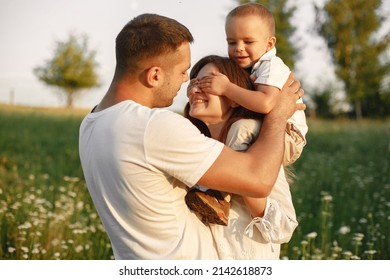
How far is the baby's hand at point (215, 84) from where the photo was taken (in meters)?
2.90

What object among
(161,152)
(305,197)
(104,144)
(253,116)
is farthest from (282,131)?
(305,197)

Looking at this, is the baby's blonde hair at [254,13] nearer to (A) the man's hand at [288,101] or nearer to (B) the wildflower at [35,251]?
(A) the man's hand at [288,101]

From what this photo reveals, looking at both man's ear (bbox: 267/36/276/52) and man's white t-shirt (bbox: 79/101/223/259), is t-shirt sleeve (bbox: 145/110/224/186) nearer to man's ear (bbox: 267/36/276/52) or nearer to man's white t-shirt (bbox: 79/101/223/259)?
man's white t-shirt (bbox: 79/101/223/259)

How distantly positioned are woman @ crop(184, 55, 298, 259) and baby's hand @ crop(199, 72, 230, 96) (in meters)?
0.03

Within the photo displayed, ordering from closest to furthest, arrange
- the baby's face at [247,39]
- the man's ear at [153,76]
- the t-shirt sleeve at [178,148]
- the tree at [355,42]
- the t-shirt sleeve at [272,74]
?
the t-shirt sleeve at [178,148]
the man's ear at [153,76]
the t-shirt sleeve at [272,74]
the baby's face at [247,39]
the tree at [355,42]

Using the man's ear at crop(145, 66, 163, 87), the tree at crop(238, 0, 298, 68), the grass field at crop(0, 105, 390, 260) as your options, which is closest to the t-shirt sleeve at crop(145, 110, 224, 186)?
the man's ear at crop(145, 66, 163, 87)

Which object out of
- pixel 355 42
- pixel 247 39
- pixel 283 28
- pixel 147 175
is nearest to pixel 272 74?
pixel 247 39

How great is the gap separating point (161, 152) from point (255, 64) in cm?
92

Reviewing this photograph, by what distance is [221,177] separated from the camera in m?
2.60

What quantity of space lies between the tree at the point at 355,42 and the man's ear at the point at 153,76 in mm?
23525

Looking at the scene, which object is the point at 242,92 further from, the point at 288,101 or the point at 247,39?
the point at 247,39

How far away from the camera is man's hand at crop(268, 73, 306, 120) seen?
9.37ft

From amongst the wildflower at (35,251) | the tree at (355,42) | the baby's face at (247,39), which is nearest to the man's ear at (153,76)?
the baby's face at (247,39)

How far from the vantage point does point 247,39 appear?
11.1ft
